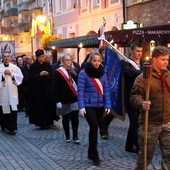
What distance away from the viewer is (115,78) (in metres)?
9.10

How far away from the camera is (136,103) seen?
5.83m

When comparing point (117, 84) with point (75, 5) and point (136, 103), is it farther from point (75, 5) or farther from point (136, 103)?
point (75, 5)

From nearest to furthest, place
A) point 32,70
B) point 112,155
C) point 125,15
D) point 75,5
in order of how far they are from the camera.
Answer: point 112,155 → point 32,70 → point 125,15 → point 75,5

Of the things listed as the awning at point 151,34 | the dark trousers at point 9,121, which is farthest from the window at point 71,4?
the dark trousers at point 9,121

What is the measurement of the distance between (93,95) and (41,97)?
4.35 m

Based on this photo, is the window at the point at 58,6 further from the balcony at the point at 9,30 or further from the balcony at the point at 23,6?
the balcony at the point at 9,30

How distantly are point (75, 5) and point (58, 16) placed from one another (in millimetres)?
4250

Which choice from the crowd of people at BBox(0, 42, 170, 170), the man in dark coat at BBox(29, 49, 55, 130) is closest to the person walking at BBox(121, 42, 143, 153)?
the crowd of people at BBox(0, 42, 170, 170)

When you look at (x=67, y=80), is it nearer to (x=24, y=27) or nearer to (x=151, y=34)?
(x=151, y=34)

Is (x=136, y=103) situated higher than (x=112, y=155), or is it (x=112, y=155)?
(x=136, y=103)

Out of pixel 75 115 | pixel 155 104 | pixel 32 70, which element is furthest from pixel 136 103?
pixel 32 70

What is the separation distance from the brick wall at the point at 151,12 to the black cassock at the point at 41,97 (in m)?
8.22

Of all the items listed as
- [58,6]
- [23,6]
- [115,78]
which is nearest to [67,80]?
[115,78]

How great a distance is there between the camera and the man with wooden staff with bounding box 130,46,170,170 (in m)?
5.82
